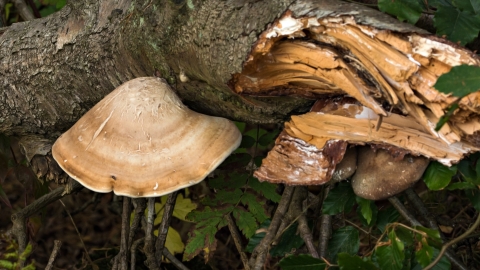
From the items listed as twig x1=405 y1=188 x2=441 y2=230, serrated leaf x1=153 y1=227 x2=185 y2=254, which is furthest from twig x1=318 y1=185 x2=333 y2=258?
serrated leaf x1=153 y1=227 x2=185 y2=254

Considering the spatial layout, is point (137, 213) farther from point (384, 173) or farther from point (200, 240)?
point (384, 173)

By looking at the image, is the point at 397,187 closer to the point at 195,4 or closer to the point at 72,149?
the point at 195,4

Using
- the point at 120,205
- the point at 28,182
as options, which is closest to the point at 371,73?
the point at 28,182

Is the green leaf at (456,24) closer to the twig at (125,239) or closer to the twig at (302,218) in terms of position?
the twig at (302,218)

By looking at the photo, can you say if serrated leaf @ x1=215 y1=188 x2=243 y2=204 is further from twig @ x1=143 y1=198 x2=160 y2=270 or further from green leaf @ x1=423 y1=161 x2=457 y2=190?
green leaf @ x1=423 y1=161 x2=457 y2=190

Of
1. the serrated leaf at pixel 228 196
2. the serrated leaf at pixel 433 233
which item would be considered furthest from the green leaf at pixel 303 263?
the serrated leaf at pixel 228 196

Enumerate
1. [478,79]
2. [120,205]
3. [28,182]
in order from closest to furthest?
[478,79]
[28,182]
[120,205]
